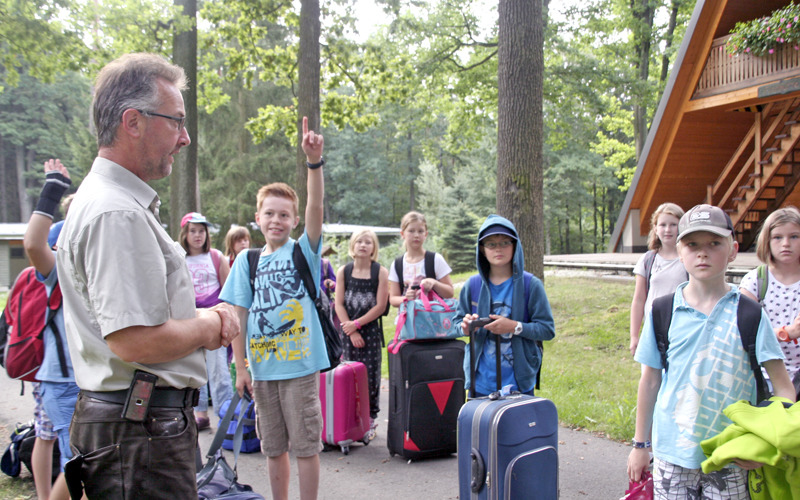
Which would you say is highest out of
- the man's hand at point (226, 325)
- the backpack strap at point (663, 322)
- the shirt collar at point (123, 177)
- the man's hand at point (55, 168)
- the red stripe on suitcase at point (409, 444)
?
the man's hand at point (55, 168)

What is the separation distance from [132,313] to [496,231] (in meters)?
2.55

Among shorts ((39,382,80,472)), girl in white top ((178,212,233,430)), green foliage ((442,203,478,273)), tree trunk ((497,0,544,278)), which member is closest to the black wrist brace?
shorts ((39,382,80,472))

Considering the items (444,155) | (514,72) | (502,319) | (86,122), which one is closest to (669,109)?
(514,72)

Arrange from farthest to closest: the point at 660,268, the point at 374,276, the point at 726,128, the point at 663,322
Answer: the point at 726,128, the point at 374,276, the point at 660,268, the point at 663,322

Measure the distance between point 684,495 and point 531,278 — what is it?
1.74 meters

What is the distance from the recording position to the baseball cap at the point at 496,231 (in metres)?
3.91

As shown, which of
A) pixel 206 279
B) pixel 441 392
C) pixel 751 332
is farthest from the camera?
pixel 206 279

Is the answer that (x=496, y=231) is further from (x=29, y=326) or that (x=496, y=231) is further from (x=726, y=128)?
(x=726, y=128)

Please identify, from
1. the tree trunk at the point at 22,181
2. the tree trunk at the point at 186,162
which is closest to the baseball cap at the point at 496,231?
the tree trunk at the point at 186,162

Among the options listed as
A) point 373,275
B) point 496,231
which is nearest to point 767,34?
point 373,275

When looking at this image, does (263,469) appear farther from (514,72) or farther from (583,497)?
(514,72)

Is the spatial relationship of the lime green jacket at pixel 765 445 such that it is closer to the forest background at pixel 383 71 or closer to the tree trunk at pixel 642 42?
the forest background at pixel 383 71

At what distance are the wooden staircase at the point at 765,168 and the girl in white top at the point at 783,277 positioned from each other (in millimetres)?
10999

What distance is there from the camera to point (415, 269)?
18.9 ft
